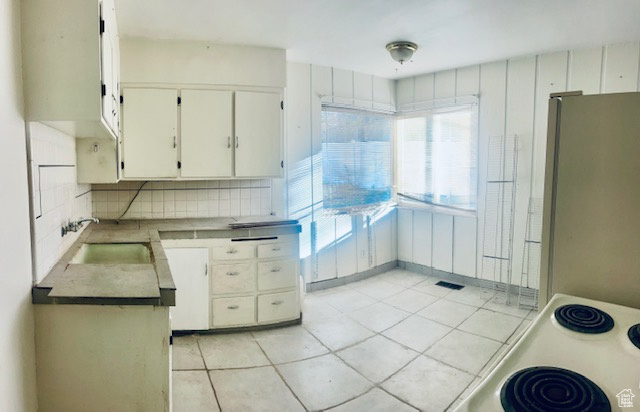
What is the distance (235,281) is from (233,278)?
31 mm

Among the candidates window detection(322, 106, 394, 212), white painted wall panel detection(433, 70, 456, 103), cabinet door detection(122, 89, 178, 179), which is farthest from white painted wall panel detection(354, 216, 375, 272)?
cabinet door detection(122, 89, 178, 179)

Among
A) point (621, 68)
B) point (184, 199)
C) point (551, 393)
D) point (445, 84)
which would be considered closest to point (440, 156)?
point (445, 84)

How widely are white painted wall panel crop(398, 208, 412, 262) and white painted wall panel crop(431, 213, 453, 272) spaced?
35cm

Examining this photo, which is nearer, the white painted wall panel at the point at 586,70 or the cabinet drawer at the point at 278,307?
the cabinet drawer at the point at 278,307

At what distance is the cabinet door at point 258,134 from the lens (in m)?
A: 3.29

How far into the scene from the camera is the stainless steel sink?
7.96 feet

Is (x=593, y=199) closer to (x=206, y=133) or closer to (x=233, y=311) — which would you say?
(x=233, y=311)

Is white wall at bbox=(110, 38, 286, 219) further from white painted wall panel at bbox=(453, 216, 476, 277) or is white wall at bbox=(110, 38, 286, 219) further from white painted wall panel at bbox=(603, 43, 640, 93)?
white painted wall panel at bbox=(603, 43, 640, 93)

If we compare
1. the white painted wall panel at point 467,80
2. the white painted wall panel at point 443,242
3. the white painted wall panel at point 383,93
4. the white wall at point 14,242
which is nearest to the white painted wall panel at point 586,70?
the white painted wall panel at point 467,80

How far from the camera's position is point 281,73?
3.40 meters

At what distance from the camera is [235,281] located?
305 cm

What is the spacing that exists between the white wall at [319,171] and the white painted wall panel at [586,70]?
77.4 inches

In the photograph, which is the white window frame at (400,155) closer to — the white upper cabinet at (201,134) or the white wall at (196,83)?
the white wall at (196,83)

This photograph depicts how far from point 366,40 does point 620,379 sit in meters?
3.05
